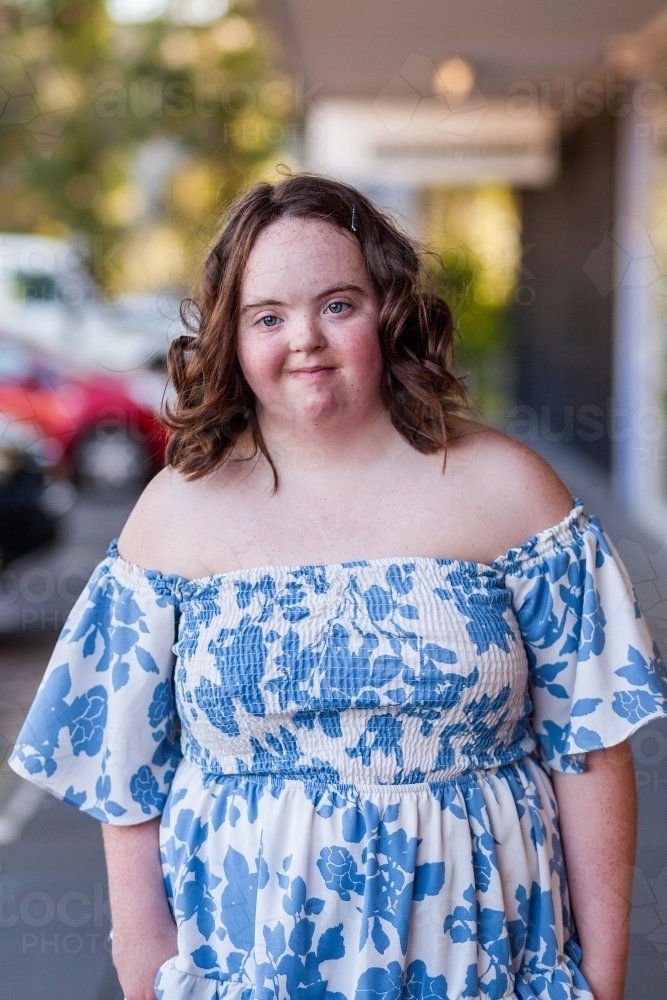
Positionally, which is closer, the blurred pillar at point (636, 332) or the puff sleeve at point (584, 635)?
the puff sleeve at point (584, 635)

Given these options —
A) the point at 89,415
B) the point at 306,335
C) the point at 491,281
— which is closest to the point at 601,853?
the point at 306,335

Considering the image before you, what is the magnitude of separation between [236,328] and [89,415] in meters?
9.49

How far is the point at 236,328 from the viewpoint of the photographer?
5.47 feet

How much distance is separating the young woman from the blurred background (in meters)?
0.22

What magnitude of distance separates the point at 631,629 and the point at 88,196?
20.3 m

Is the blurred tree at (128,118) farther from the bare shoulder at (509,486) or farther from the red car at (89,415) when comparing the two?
the bare shoulder at (509,486)

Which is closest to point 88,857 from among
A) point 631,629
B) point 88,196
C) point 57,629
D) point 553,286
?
point 631,629

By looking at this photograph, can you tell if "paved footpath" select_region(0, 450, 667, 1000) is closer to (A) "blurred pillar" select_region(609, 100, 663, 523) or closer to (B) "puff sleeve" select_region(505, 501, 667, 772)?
(B) "puff sleeve" select_region(505, 501, 667, 772)

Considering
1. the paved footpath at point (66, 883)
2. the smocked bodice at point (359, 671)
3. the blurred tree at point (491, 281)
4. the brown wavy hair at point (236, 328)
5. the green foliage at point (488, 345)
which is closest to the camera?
the smocked bodice at point (359, 671)

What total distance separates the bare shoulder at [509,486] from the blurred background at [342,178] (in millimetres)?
204

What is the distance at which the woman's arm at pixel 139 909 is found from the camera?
170 centimetres

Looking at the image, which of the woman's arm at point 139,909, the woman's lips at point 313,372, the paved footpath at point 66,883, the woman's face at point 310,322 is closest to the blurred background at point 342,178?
the paved footpath at point 66,883

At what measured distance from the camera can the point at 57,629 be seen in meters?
6.88

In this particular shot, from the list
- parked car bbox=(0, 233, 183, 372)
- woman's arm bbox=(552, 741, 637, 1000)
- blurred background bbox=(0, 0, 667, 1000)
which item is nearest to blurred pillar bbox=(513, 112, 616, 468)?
blurred background bbox=(0, 0, 667, 1000)
